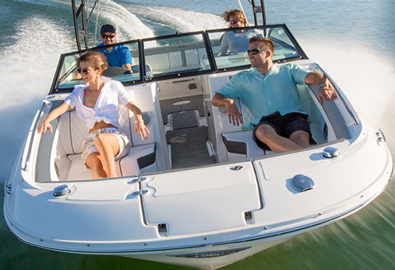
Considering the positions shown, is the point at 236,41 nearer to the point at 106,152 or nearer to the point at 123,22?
the point at 106,152

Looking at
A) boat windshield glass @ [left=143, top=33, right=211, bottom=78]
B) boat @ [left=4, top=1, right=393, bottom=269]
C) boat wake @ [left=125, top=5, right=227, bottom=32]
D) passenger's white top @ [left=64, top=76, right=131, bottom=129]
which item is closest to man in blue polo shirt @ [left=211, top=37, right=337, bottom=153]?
boat @ [left=4, top=1, right=393, bottom=269]

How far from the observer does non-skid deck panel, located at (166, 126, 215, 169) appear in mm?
3238

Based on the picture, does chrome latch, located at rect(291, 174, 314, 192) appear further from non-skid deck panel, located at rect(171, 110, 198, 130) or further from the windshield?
non-skid deck panel, located at rect(171, 110, 198, 130)

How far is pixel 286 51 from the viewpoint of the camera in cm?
343

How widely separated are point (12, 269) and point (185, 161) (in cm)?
152

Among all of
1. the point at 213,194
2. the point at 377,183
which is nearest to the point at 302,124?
the point at 377,183

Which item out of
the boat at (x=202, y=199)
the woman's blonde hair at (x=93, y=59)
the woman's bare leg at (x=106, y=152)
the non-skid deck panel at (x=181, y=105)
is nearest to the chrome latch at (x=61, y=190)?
the boat at (x=202, y=199)

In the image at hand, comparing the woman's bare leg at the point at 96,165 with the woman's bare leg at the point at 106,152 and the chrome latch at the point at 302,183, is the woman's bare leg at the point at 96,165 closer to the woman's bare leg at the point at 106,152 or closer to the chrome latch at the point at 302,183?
the woman's bare leg at the point at 106,152

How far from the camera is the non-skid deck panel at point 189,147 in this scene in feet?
10.6

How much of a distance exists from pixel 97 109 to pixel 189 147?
1.06 m

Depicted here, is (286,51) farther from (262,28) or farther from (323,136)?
(323,136)

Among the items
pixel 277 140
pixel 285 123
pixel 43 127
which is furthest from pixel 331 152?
pixel 43 127

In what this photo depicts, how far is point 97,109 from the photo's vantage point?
266cm

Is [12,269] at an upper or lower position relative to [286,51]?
lower
